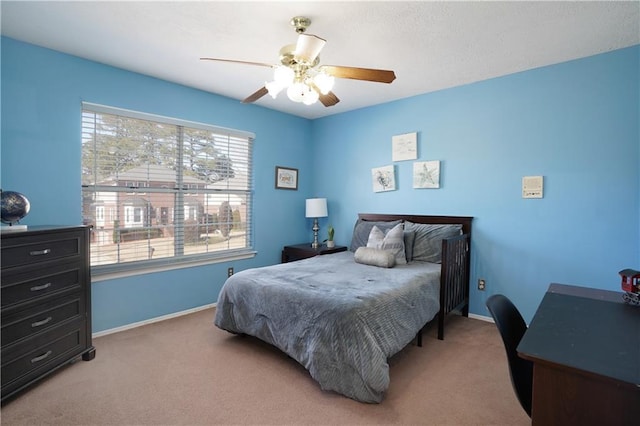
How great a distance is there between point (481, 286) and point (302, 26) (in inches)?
114

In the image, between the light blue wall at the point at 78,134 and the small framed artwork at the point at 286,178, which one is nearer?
the light blue wall at the point at 78,134

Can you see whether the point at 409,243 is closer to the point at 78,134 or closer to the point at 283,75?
the point at 283,75

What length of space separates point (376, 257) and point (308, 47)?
197 centimetres

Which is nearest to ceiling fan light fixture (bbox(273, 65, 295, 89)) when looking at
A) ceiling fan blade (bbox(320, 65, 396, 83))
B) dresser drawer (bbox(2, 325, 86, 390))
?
ceiling fan blade (bbox(320, 65, 396, 83))

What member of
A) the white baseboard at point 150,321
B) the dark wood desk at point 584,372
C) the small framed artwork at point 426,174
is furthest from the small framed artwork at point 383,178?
the dark wood desk at point 584,372

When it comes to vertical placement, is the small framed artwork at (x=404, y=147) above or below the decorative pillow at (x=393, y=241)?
above

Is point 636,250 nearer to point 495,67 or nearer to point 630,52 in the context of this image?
point 630,52

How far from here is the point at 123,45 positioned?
247 centimetres

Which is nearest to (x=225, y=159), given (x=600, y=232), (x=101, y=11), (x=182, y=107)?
(x=182, y=107)

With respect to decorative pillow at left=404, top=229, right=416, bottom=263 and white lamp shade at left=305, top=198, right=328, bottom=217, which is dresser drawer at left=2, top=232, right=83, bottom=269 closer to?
white lamp shade at left=305, top=198, right=328, bottom=217

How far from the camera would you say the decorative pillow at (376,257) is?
303 centimetres

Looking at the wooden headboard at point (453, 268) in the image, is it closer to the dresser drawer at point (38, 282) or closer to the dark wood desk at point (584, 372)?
the dark wood desk at point (584, 372)

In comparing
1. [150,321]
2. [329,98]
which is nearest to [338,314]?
[329,98]

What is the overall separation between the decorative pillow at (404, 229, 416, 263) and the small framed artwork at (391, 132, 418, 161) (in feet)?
3.04
